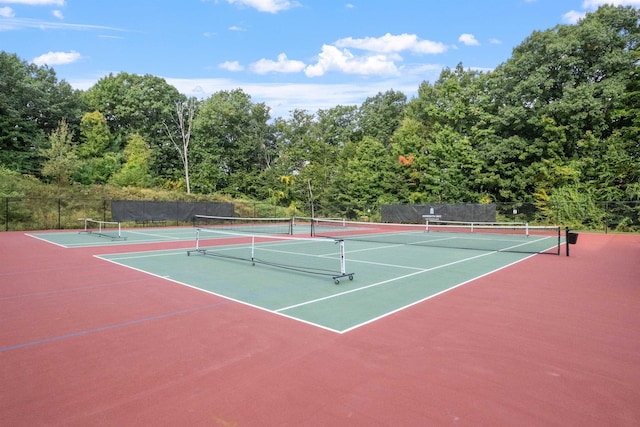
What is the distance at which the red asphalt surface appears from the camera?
3.25m

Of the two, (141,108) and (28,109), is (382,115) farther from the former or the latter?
(28,109)

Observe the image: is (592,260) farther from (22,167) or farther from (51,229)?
(22,167)

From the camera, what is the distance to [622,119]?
97.7 feet

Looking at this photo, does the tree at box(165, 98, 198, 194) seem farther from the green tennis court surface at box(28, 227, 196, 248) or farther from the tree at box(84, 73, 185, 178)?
the green tennis court surface at box(28, 227, 196, 248)

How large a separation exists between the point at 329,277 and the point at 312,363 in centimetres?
488

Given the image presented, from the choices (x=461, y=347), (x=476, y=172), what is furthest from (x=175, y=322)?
(x=476, y=172)

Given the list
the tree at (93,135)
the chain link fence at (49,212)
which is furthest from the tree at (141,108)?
the chain link fence at (49,212)

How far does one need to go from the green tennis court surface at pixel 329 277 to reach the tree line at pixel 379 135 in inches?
861

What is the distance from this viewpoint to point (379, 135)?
52281 mm

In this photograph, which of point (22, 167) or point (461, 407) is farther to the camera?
point (22, 167)

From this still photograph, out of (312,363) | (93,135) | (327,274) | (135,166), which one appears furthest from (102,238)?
(93,135)

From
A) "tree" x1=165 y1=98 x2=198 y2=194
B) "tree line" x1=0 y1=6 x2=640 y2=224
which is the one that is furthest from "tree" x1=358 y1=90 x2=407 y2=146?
"tree" x1=165 y1=98 x2=198 y2=194

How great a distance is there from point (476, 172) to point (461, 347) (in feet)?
111

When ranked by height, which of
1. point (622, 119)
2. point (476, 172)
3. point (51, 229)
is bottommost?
point (51, 229)
